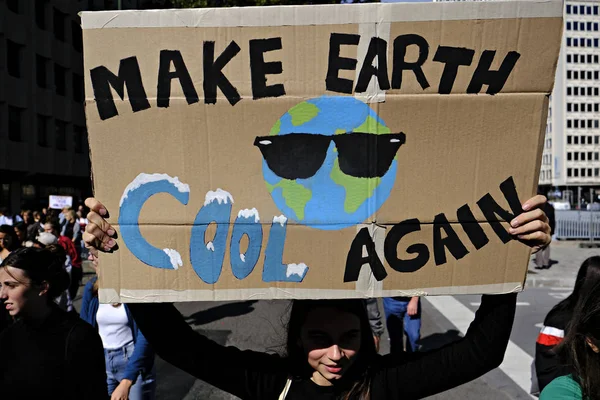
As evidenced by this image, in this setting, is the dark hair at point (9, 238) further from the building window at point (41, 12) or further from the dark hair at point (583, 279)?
the building window at point (41, 12)

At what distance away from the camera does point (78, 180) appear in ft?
125

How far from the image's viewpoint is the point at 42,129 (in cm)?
3231

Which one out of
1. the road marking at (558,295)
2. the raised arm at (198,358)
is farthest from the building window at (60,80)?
the raised arm at (198,358)

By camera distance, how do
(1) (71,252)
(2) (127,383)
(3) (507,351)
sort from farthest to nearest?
(1) (71,252)
(3) (507,351)
(2) (127,383)

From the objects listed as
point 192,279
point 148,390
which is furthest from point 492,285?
point 148,390

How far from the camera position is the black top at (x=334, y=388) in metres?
1.96

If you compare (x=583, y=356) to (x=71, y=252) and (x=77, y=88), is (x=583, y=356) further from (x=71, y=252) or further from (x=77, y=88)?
(x=77, y=88)

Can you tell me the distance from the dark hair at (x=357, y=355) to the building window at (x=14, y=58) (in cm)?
3144

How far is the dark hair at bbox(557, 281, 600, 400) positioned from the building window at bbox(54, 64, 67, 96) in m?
35.9

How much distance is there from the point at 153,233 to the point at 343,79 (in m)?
0.82

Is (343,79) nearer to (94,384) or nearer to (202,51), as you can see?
(202,51)

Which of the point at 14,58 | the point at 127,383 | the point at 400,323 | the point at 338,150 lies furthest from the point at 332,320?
the point at 14,58

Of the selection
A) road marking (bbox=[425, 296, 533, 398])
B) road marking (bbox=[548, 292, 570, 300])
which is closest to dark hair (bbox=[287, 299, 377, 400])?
road marking (bbox=[425, 296, 533, 398])

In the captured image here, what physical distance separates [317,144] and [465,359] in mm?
938
